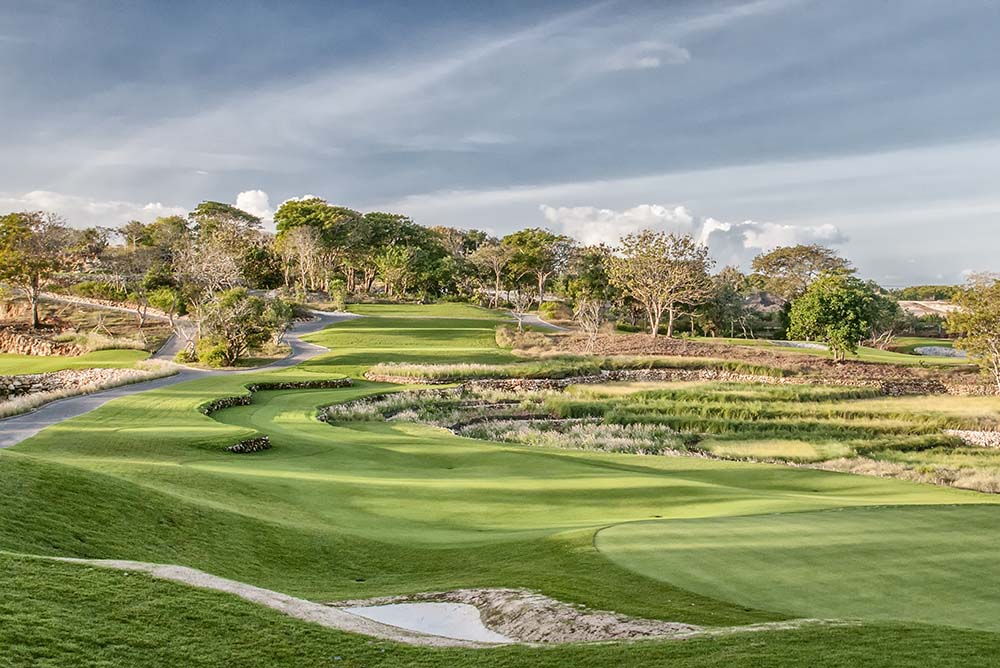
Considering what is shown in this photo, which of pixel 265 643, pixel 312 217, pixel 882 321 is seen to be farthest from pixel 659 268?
pixel 265 643

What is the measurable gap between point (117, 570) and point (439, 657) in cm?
350

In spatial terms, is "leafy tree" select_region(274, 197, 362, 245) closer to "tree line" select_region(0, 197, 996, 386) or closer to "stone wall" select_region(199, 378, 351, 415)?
"tree line" select_region(0, 197, 996, 386)

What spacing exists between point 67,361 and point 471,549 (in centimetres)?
4337

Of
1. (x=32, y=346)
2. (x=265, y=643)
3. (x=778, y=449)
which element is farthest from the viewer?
(x=32, y=346)

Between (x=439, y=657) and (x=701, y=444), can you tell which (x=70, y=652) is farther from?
(x=701, y=444)

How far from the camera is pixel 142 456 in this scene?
1850 cm

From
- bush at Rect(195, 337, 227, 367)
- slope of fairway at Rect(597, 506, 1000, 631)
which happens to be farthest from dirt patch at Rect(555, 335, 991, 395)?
slope of fairway at Rect(597, 506, 1000, 631)

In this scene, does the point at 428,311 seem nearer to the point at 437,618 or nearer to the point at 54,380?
the point at 54,380

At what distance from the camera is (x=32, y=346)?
51.4 meters

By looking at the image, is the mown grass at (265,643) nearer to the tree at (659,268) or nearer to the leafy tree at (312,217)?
the tree at (659,268)

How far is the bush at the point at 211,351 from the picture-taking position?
4425 cm

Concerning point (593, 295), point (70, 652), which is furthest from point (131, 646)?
point (593, 295)

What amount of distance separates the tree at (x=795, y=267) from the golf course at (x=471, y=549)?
79.9 metres

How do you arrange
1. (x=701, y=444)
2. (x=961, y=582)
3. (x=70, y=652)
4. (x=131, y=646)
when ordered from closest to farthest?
1. (x=70, y=652)
2. (x=131, y=646)
3. (x=961, y=582)
4. (x=701, y=444)
